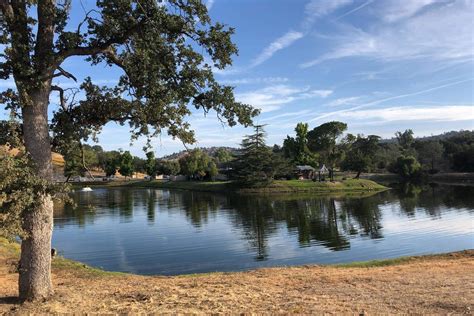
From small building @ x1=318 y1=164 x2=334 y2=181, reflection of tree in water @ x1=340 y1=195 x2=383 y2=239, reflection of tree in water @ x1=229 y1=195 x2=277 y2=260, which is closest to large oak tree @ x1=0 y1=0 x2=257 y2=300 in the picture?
reflection of tree in water @ x1=229 y1=195 x2=277 y2=260

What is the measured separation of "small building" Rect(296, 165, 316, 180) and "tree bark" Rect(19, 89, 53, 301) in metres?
91.5

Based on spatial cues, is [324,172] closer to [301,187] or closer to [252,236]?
[301,187]

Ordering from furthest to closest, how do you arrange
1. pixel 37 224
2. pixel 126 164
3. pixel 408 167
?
pixel 126 164 → pixel 408 167 → pixel 37 224

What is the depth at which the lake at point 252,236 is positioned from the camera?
23.0 m

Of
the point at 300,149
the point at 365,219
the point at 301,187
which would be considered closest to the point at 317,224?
the point at 365,219

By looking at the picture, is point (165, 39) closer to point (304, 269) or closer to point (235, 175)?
point (304, 269)

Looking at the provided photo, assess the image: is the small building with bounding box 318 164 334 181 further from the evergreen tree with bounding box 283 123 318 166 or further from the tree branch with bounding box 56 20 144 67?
the tree branch with bounding box 56 20 144 67

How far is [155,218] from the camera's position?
144ft

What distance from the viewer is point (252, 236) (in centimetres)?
3133

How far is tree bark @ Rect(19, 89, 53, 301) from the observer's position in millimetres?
9273

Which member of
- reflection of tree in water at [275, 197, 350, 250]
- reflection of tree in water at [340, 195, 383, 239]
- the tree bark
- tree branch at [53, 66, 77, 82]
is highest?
tree branch at [53, 66, 77, 82]

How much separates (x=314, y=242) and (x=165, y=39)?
21.2 meters

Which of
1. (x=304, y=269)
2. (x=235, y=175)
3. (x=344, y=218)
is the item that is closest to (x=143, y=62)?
(x=304, y=269)

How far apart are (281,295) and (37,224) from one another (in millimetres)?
6468
